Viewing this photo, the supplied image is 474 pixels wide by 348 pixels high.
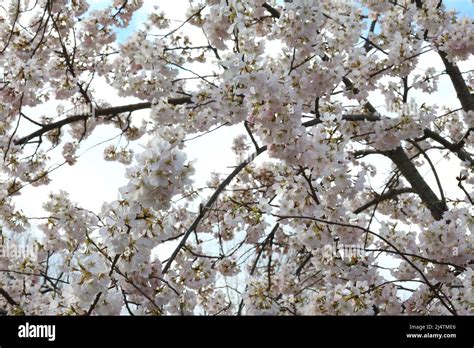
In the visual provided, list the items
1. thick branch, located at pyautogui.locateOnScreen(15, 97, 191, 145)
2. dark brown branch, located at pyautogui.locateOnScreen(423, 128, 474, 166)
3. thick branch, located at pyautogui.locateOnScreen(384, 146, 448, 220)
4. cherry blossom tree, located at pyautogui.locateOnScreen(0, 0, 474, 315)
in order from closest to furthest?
cherry blossom tree, located at pyautogui.locateOnScreen(0, 0, 474, 315)
thick branch, located at pyautogui.locateOnScreen(15, 97, 191, 145)
dark brown branch, located at pyautogui.locateOnScreen(423, 128, 474, 166)
thick branch, located at pyautogui.locateOnScreen(384, 146, 448, 220)

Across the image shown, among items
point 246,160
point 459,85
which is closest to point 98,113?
point 246,160

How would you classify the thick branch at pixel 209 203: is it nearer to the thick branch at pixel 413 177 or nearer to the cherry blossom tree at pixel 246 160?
the cherry blossom tree at pixel 246 160

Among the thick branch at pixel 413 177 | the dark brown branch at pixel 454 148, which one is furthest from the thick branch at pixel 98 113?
the thick branch at pixel 413 177

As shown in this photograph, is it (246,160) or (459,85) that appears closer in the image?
(246,160)

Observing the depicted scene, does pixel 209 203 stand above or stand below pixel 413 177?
below

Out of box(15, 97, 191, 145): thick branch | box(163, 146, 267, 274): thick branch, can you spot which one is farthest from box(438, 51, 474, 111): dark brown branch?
box(15, 97, 191, 145): thick branch

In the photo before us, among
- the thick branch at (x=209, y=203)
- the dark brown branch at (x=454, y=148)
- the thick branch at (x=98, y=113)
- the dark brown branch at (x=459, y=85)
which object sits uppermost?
the dark brown branch at (x=459, y=85)

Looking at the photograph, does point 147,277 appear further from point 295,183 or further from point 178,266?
point 295,183

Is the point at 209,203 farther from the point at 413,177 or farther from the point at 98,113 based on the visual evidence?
the point at 413,177

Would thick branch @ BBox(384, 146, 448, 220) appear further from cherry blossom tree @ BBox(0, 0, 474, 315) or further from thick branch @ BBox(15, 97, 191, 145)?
thick branch @ BBox(15, 97, 191, 145)

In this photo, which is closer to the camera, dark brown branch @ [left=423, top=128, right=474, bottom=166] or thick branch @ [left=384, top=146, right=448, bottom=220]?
dark brown branch @ [left=423, top=128, right=474, bottom=166]

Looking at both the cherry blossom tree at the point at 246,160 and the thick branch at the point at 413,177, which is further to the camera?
the thick branch at the point at 413,177

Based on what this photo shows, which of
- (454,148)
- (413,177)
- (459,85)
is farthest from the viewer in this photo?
(459,85)

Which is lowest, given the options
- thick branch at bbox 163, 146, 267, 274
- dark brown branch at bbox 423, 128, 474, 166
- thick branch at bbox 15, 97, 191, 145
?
thick branch at bbox 163, 146, 267, 274
